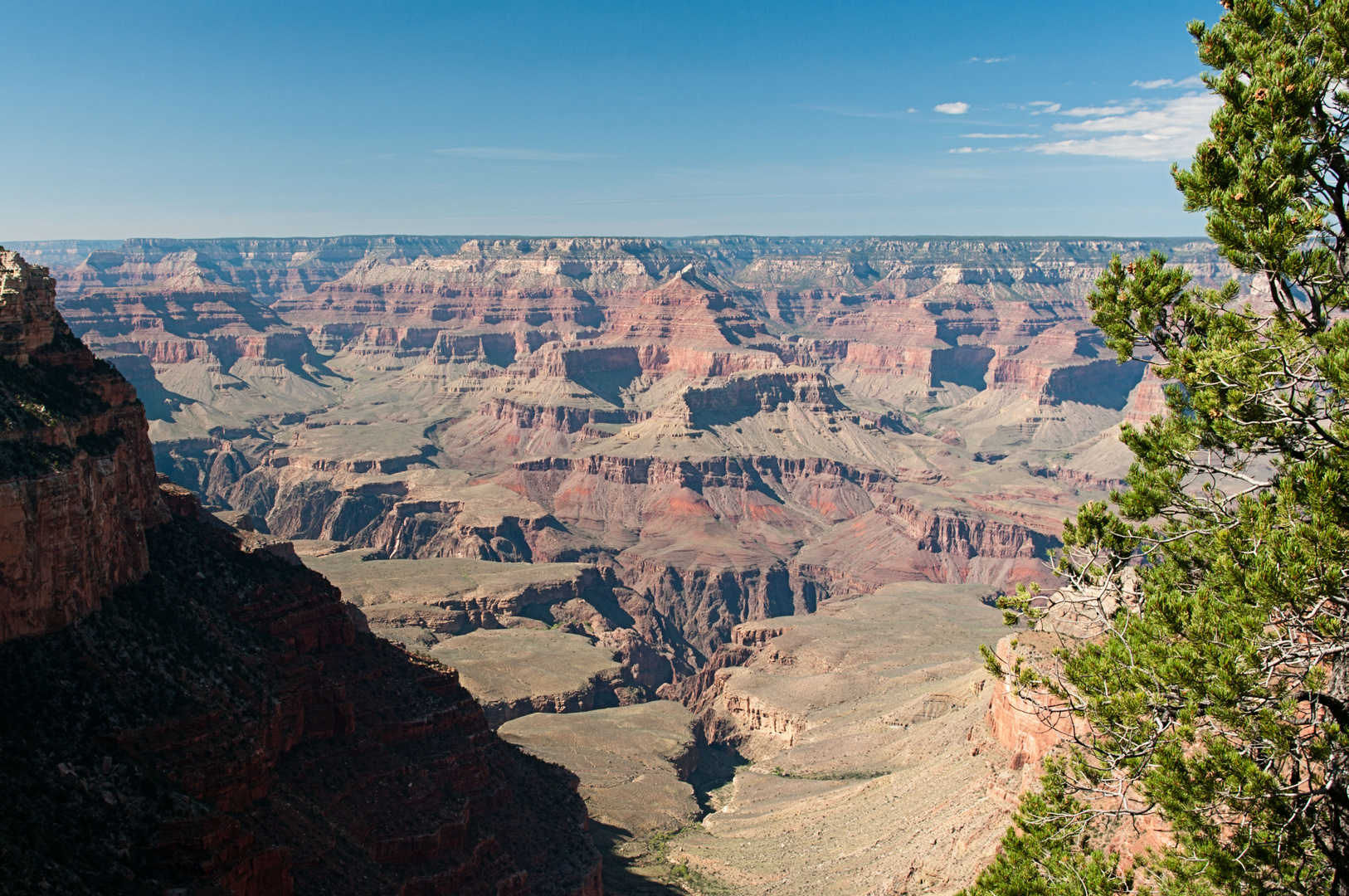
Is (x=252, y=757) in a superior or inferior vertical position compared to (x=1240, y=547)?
inferior

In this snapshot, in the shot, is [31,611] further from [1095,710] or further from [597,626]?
[597,626]

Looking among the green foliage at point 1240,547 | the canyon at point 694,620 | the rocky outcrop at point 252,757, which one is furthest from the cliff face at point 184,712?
the green foliage at point 1240,547

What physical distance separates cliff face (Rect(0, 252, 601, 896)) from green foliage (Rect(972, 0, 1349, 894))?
80.3 feet

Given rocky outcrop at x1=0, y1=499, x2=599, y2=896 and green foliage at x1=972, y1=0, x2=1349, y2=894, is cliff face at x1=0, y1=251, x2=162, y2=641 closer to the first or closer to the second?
rocky outcrop at x1=0, y1=499, x2=599, y2=896

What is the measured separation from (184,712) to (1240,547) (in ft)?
106

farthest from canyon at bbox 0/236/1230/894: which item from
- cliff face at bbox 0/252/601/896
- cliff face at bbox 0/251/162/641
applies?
cliff face at bbox 0/252/601/896

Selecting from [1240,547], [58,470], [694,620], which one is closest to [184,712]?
[58,470]

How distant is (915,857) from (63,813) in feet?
127

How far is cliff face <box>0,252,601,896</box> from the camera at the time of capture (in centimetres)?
3172

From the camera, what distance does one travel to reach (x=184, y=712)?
3588 centimetres

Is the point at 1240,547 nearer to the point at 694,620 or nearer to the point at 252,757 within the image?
the point at 252,757

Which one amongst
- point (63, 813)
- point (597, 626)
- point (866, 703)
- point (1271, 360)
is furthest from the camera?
point (597, 626)

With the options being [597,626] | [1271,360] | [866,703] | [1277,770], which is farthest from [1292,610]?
[597,626]

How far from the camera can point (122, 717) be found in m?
34.3
